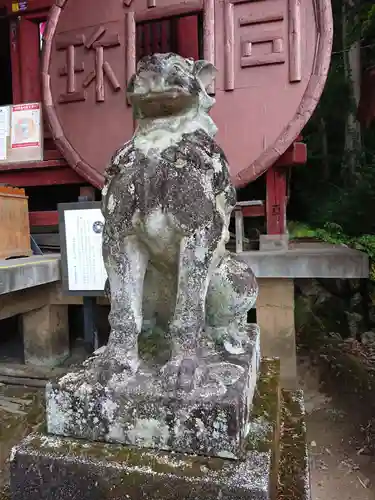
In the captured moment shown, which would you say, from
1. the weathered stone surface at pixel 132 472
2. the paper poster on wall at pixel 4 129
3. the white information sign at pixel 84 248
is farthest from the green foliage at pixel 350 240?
the paper poster on wall at pixel 4 129

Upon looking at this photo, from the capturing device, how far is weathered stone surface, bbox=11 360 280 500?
108cm

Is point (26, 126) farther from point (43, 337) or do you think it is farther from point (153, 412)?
point (153, 412)

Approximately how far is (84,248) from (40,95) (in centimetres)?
254

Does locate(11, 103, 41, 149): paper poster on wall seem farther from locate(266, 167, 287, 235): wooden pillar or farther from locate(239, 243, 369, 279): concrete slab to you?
locate(239, 243, 369, 279): concrete slab

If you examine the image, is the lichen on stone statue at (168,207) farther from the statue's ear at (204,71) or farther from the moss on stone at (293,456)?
the moss on stone at (293,456)

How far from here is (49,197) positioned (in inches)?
218

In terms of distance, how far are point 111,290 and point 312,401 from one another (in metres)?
2.98

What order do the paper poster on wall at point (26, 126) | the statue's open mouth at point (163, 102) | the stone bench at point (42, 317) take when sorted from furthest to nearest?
the paper poster on wall at point (26, 126) → the stone bench at point (42, 317) → the statue's open mouth at point (163, 102)

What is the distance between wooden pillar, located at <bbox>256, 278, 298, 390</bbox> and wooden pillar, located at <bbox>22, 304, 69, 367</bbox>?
2.06 metres

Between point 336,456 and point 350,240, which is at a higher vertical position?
point 350,240

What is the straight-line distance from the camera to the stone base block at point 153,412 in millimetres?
1152

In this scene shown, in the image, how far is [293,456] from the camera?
1463 millimetres

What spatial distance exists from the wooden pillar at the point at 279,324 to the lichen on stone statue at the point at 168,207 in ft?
6.93

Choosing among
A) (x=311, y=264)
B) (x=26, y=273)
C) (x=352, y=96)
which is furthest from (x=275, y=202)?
(x=352, y=96)
